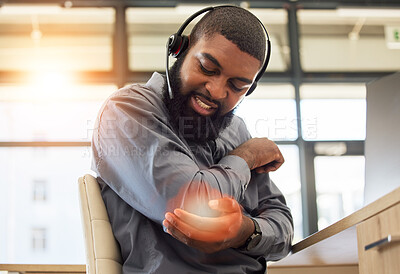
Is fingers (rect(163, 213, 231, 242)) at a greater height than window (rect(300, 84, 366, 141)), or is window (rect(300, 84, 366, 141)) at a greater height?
window (rect(300, 84, 366, 141))

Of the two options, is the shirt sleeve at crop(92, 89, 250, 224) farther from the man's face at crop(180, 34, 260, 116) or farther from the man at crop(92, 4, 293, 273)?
the man's face at crop(180, 34, 260, 116)

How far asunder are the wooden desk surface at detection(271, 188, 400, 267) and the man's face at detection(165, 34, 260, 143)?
35 cm

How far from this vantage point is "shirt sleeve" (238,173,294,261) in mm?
1226

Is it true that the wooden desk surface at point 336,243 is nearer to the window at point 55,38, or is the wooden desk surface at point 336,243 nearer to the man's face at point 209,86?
the man's face at point 209,86

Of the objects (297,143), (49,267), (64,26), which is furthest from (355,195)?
(49,267)

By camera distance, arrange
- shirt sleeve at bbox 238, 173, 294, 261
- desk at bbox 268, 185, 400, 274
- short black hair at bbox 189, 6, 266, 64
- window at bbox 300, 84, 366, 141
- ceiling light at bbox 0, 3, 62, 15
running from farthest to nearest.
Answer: ceiling light at bbox 0, 3, 62, 15 < window at bbox 300, 84, 366, 141 < short black hair at bbox 189, 6, 266, 64 < shirt sleeve at bbox 238, 173, 294, 261 < desk at bbox 268, 185, 400, 274

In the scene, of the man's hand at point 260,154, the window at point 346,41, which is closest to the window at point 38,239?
the window at point 346,41

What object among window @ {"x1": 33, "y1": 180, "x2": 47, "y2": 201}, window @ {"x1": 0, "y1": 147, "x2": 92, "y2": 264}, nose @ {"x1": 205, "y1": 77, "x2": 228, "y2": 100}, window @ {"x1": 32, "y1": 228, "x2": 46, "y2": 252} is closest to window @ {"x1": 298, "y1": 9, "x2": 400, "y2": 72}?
window @ {"x1": 0, "y1": 147, "x2": 92, "y2": 264}

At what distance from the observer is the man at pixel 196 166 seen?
3.62 feet

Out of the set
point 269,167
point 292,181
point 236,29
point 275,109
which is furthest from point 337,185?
point 236,29

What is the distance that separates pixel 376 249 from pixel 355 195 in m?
4.00

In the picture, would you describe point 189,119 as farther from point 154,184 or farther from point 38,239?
point 38,239

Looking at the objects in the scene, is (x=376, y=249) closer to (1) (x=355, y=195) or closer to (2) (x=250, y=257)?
(2) (x=250, y=257)

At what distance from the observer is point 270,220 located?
1302mm
